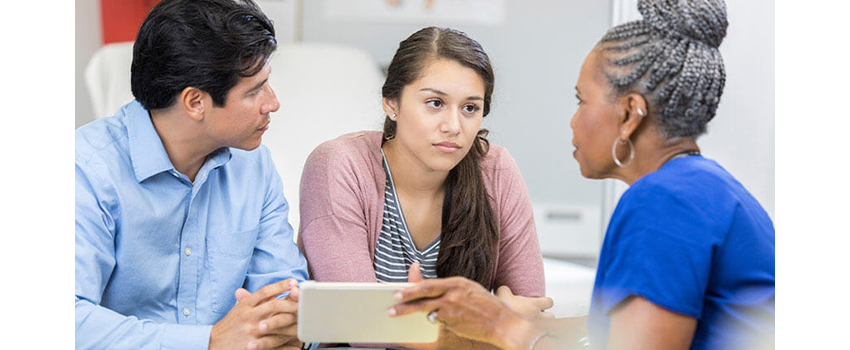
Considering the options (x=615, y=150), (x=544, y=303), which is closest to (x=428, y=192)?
(x=544, y=303)

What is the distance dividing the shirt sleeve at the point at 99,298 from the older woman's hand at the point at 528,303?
0.48 metres

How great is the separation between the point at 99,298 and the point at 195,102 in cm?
33

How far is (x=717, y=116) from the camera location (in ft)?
3.52

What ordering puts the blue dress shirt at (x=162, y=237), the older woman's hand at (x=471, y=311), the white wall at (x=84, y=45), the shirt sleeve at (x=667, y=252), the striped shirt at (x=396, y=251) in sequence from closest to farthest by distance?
the shirt sleeve at (x=667, y=252) < the older woman's hand at (x=471, y=311) < the blue dress shirt at (x=162, y=237) < the striped shirt at (x=396, y=251) < the white wall at (x=84, y=45)

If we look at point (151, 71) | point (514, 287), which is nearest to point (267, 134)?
point (151, 71)

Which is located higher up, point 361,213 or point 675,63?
point 675,63

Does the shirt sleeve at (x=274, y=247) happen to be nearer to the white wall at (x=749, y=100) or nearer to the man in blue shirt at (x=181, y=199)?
the man in blue shirt at (x=181, y=199)

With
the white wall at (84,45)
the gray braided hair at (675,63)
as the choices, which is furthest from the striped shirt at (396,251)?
the white wall at (84,45)

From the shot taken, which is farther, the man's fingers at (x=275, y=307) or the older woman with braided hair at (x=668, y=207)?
the man's fingers at (x=275, y=307)

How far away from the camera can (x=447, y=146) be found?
124 cm

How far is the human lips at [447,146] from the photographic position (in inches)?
48.6

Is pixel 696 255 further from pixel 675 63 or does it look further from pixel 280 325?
pixel 280 325
